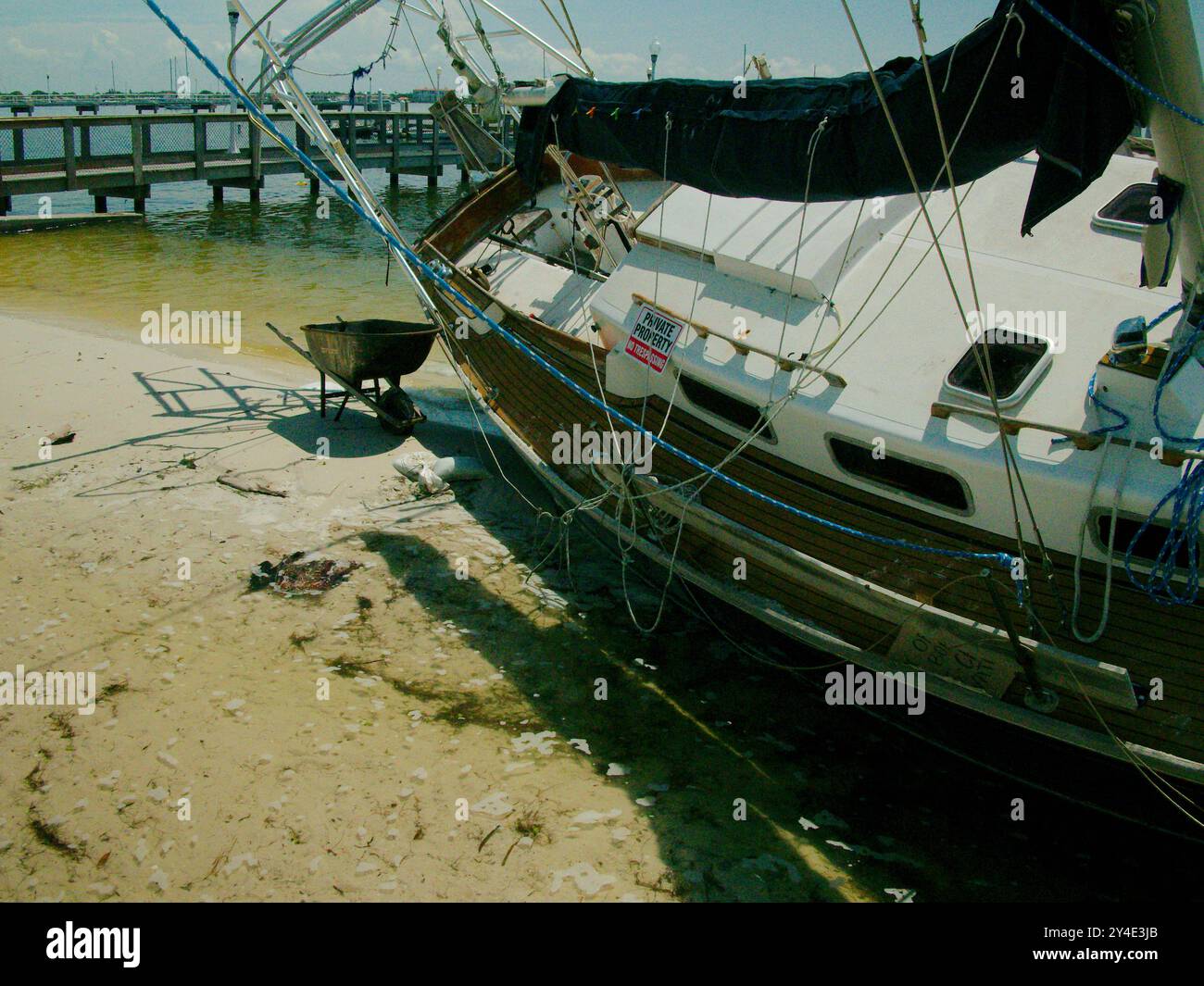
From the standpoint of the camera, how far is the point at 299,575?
27.6ft

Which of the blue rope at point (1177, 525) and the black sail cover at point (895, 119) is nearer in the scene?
the black sail cover at point (895, 119)

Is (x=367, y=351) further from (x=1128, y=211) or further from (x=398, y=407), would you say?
(x=1128, y=211)

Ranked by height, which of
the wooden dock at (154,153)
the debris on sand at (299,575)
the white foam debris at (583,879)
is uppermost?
the wooden dock at (154,153)

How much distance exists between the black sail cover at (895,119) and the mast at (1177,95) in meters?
0.15

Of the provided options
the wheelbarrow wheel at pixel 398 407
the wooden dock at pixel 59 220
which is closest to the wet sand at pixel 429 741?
the wheelbarrow wheel at pixel 398 407

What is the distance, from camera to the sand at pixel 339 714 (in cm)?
552

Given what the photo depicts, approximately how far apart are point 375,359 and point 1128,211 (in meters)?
7.92

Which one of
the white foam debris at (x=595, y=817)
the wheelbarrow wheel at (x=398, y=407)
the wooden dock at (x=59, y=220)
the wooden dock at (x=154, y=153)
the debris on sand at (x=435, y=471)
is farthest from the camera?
the wooden dock at (x=59, y=220)

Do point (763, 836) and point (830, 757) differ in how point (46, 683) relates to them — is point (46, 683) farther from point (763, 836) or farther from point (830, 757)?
point (830, 757)

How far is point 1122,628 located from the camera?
5.65 meters

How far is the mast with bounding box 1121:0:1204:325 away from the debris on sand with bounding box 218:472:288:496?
832 cm

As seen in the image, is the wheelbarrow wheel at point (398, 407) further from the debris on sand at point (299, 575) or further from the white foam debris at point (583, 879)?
the white foam debris at point (583, 879)

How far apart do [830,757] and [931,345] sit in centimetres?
313

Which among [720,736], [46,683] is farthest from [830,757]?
[46,683]
